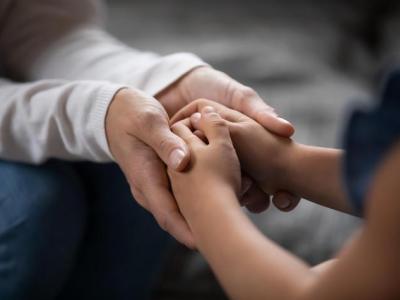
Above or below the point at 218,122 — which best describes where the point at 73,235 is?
below

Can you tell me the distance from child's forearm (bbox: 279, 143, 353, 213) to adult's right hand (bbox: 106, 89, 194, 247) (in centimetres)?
12

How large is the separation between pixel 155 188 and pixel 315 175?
0.17m

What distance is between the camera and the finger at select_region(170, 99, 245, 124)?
28.3 inches

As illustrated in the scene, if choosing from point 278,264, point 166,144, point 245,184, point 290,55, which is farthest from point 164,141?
point 290,55

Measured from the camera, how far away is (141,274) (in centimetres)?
92

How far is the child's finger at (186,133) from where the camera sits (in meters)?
0.65

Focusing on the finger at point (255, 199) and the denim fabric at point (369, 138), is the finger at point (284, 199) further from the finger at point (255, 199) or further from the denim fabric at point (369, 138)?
the denim fabric at point (369, 138)

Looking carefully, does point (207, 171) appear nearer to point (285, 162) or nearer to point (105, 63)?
point (285, 162)

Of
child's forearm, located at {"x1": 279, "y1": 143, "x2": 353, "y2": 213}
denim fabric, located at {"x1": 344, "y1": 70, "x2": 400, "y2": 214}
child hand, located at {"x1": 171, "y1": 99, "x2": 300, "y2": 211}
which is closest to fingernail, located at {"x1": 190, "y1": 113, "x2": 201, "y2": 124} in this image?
child hand, located at {"x1": 171, "y1": 99, "x2": 300, "y2": 211}

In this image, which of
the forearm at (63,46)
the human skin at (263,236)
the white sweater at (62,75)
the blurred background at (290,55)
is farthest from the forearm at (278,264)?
the blurred background at (290,55)

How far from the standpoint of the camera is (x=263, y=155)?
0.68m

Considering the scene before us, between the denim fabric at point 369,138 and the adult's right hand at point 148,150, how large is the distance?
247 millimetres

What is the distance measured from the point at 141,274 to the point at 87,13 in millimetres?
396

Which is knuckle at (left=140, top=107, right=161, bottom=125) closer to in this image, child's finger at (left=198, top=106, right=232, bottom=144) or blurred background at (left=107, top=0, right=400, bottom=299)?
child's finger at (left=198, top=106, right=232, bottom=144)
